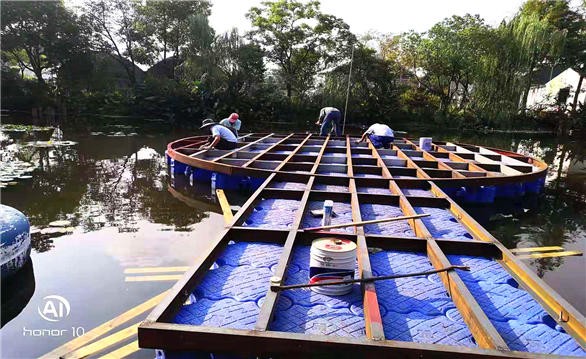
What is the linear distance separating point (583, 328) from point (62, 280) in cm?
374

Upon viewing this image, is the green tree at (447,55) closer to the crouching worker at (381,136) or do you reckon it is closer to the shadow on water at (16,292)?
the crouching worker at (381,136)

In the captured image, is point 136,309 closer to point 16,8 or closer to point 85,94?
point 85,94

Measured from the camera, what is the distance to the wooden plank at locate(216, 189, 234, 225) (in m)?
4.70

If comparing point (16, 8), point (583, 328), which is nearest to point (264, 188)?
point (583, 328)

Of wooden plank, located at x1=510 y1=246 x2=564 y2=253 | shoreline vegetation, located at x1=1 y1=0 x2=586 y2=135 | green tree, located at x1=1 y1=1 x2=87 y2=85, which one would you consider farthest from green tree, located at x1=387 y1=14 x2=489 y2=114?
green tree, located at x1=1 y1=1 x2=87 y2=85

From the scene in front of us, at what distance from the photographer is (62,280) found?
→ 3279 mm

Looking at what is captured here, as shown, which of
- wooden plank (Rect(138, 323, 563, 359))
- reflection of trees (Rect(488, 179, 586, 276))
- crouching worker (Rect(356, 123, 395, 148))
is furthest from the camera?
crouching worker (Rect(356, 123, 395, 148))

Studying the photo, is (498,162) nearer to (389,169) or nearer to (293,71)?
(389,169)

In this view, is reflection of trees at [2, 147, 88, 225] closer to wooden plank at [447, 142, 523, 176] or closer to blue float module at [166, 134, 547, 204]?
blue float module at [166, 134, 547, 204]

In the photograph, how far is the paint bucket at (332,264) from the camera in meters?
2.32

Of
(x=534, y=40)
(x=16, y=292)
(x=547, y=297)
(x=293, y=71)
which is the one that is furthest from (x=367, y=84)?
(x=16, y=292)

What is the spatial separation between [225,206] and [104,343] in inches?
109

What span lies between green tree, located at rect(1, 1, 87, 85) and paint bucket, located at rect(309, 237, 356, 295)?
81.2ft

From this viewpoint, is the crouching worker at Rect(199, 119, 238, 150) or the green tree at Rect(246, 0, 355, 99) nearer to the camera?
the crouching worker at Rect(199, 119, 238, 150)
